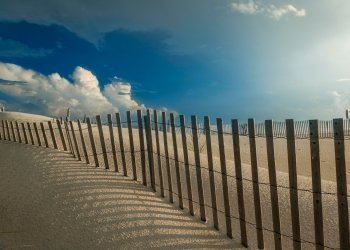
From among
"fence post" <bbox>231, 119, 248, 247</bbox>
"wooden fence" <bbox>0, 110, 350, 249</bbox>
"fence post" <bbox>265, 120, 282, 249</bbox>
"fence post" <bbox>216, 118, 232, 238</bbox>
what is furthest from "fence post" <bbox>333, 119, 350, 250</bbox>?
"fence post" <bbox>216, 118, 232, 238</bbox>

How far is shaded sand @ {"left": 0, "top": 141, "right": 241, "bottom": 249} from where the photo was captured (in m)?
6.09

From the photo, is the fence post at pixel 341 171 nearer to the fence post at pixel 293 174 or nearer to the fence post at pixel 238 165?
the fence post at pixel 293 174

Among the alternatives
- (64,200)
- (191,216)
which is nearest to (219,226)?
(191,216)

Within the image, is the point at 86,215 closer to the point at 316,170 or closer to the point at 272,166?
the point at 272,166

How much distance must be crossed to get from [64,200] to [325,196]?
5532mm

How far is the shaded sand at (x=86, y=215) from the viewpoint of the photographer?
609 centimetres

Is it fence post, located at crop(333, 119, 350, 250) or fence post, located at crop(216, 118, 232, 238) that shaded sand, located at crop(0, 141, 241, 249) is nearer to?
fence post, located at crop(216, 118, 232, 238)

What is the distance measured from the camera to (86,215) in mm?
6750

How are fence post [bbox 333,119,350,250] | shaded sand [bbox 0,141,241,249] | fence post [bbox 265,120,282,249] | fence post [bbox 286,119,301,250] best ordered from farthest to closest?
1. shaded sand [bbox 0,141,241,249]
2. fence post [bbox 265,120,282,249]
3. fence post [bbox 286,119,301,250]
4. fence post [bbox 333,119,350,250]

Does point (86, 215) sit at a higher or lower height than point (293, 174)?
lower

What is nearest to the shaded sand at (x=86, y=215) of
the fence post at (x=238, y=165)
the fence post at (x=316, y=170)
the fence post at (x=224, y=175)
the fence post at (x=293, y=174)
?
the fence post at (x=224, y=175)

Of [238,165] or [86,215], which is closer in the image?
[238,165]

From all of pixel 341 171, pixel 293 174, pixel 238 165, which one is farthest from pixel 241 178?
pixel 341 171

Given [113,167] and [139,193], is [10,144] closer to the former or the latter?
[113,167]
